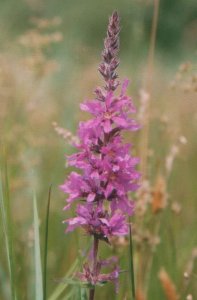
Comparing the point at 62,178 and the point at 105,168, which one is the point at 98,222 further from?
the point at 62,178

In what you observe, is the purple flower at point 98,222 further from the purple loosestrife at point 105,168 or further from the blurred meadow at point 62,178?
the blurred meadow at point 62,178

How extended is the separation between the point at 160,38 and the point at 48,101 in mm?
8933

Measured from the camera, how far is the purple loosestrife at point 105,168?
5.99 ft

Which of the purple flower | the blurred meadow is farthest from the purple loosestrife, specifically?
the blurred meadow

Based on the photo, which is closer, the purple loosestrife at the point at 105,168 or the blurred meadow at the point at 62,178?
the purple loosestrife at the point at 105,168

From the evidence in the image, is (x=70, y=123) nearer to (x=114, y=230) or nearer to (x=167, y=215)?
(x=167, y=215)

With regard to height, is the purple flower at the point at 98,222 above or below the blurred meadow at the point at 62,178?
below

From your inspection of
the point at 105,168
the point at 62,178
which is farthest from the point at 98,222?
the point at 62,178

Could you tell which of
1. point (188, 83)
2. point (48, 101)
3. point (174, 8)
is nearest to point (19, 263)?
point (188, 83)

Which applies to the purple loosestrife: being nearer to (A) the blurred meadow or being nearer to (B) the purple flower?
(B) the purple flower

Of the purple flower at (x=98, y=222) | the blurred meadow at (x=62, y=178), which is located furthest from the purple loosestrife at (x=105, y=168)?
the blurred meadow at (x=62, y=178)

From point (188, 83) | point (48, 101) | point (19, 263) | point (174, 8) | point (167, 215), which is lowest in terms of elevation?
point (19, 263)

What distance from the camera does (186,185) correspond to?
4.86m

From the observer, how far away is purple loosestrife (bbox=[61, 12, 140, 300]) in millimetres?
1827
